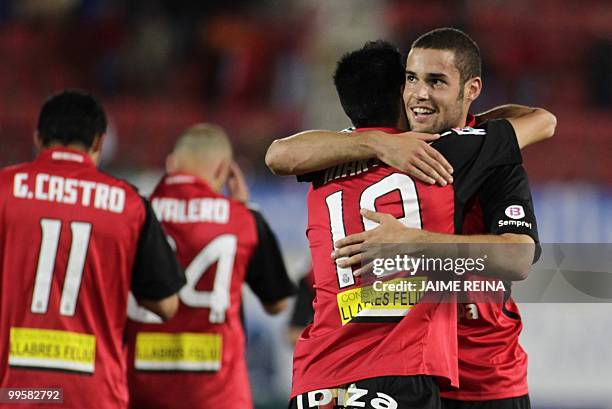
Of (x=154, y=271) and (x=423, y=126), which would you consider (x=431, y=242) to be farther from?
(x=154, y=271)

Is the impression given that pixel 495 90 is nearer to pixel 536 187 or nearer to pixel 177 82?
pixel 536 187

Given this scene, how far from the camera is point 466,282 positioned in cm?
355

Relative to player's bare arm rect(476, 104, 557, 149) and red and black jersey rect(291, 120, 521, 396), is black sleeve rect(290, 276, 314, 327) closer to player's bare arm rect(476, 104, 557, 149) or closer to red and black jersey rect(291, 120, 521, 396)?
player's bare arm rect(476, 104, 557, 149)

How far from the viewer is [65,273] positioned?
177 inches

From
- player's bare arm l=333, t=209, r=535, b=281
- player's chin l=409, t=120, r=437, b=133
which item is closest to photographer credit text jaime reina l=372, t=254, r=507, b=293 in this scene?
player's bare arm l=333, t=209, r=535, b=281

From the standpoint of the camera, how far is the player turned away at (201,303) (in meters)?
5.38

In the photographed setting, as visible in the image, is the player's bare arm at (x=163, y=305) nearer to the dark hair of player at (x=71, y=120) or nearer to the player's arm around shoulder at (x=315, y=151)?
the dark hair of player at (x=71, y=120)

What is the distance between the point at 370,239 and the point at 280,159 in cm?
49

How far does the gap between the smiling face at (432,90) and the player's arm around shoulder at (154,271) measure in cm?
161

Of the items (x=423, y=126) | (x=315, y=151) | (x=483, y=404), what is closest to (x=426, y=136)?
(x=423, y=126)

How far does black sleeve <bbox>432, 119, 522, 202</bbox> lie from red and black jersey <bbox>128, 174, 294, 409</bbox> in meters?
2.27

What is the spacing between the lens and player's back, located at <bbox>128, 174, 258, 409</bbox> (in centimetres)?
537

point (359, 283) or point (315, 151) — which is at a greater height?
point (315, 151)

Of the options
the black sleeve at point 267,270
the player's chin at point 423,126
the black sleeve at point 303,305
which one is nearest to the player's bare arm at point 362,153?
the player's chin at point 423,126
